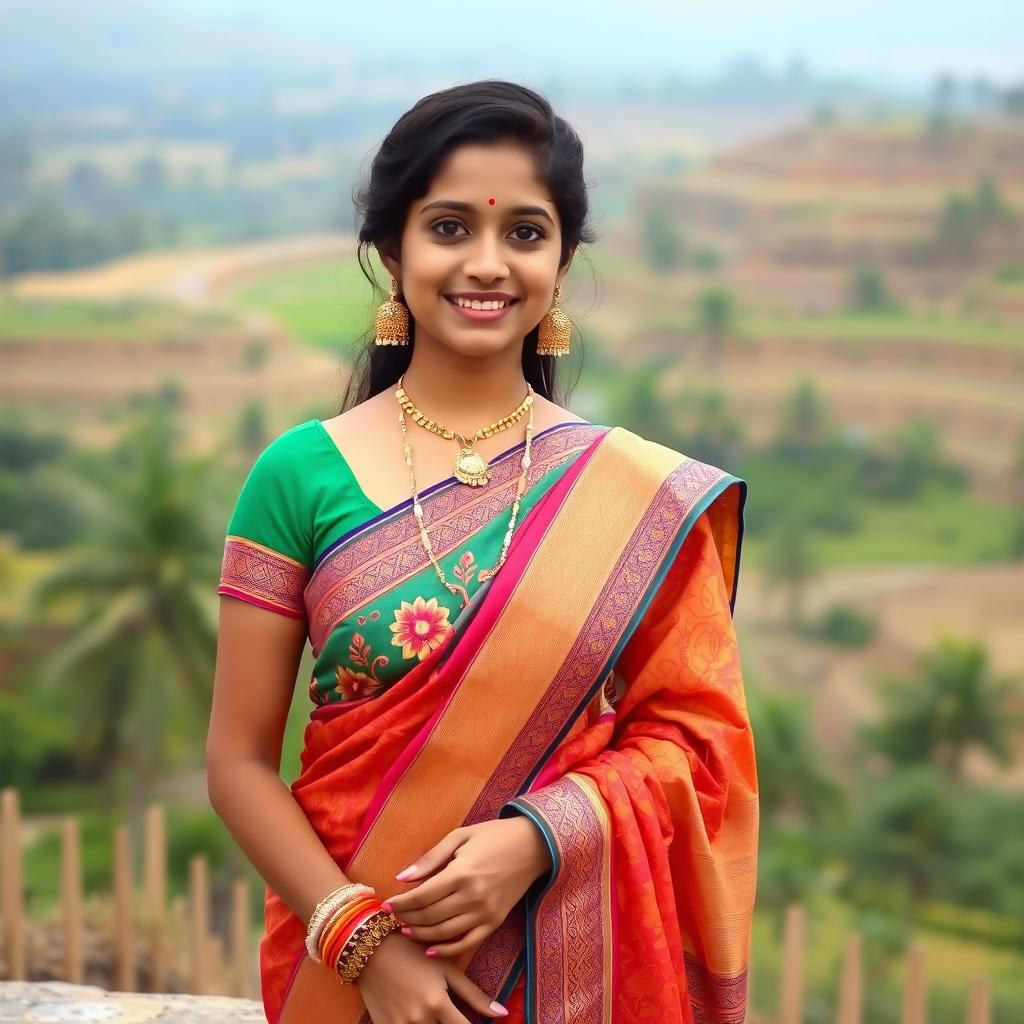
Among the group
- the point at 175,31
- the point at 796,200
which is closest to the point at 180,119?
the point at 175,31

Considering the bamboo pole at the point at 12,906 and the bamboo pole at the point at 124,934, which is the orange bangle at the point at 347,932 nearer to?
the bamboo pole at the point at 12,906

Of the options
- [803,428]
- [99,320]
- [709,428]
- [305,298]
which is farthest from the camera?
[305,298]

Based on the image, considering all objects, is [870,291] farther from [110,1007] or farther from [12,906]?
[110,1007]

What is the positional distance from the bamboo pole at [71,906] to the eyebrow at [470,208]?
2.51m

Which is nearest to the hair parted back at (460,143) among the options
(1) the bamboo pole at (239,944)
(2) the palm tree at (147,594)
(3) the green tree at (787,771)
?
(1) the bamboo pole at (239,944)

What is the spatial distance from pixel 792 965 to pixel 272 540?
243cm

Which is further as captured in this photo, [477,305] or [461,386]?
[461,386]

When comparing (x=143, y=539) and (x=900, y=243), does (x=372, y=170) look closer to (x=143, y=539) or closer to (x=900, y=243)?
(x=143, y=539)

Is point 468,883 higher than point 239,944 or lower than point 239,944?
higher

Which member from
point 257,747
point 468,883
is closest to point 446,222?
point 257,747

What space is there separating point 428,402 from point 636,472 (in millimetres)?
305

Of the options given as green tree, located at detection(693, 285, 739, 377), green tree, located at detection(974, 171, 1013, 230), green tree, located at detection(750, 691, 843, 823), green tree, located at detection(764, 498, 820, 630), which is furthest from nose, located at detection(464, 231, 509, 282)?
green tree, located at detection(974, 171, 1013, 230)

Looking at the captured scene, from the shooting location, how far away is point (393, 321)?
2121 mm

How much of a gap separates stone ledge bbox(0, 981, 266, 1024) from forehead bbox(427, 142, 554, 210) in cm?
164
